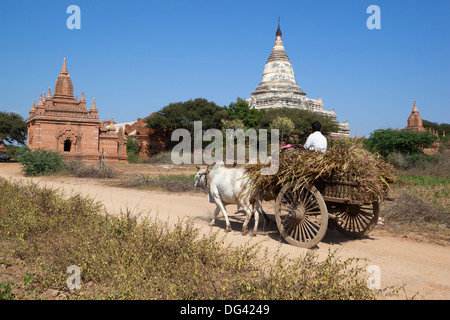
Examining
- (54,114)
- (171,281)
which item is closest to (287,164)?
(171,281)

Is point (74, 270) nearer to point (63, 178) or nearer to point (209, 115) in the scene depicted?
point (63, 178)

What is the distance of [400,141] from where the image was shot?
65.1 ft

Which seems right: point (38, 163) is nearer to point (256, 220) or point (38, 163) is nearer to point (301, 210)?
point (256, 220)

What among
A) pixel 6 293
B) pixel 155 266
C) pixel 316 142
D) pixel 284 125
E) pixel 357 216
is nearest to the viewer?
pixel 6 293

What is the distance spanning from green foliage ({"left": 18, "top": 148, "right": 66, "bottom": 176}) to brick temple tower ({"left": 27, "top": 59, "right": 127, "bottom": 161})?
244 inches

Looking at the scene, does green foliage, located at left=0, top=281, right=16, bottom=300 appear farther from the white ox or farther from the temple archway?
the temple archway

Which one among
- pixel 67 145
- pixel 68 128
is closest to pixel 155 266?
pixel 68 128

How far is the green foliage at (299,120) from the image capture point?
31.4 meters

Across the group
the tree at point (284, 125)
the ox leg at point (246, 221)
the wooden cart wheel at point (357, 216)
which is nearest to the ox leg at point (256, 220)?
the ox leg at point (246, 221)

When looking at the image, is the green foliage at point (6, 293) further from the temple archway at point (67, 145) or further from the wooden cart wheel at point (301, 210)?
the temple archway at point (67, 145)

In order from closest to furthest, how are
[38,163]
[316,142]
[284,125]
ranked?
[316,142]
[38,163]
[284,125]

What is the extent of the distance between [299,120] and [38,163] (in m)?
21.4

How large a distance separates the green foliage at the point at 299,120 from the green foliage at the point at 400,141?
10.5 meters

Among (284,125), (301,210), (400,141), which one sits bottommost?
(301,210)
